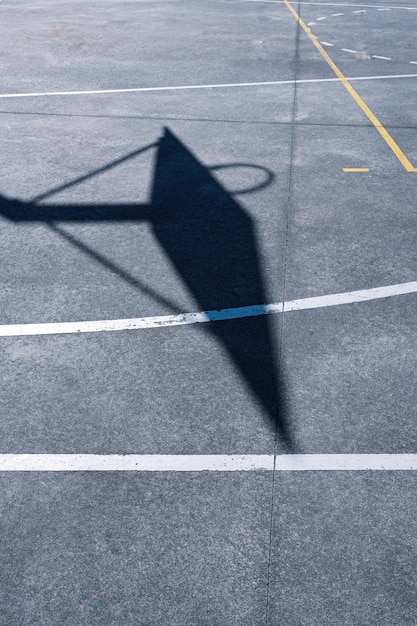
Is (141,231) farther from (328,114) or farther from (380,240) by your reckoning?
(328,114)

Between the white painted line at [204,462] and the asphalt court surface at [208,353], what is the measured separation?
0.06 meters

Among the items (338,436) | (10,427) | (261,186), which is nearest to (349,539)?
(338,436)

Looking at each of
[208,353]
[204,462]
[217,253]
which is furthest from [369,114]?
[204,462]

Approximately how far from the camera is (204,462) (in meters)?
5.38

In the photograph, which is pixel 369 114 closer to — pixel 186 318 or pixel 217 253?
pixel 217 253

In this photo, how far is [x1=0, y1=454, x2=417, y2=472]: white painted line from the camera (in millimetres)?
5328

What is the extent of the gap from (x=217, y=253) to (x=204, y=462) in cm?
341

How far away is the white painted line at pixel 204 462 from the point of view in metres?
5.33

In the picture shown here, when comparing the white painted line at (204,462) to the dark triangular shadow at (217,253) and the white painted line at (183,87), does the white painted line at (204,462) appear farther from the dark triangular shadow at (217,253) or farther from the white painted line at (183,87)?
the white painted line at (183,87)

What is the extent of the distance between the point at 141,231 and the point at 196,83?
7.08m

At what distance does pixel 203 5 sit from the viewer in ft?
74.4

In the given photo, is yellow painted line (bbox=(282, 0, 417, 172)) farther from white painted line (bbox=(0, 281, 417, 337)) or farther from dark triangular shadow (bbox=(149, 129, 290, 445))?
white painted line (bbox=(0, 281, 417, 337))

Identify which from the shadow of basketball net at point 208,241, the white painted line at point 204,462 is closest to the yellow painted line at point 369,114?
the shadow of basketball net at point 208,241

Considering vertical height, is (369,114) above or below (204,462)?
below
